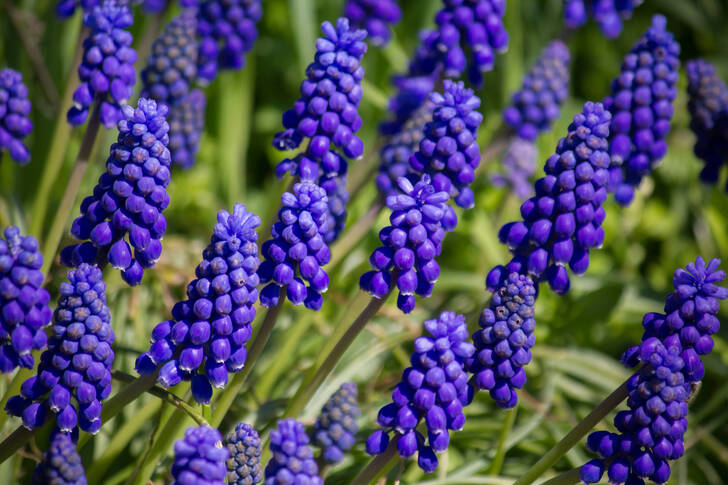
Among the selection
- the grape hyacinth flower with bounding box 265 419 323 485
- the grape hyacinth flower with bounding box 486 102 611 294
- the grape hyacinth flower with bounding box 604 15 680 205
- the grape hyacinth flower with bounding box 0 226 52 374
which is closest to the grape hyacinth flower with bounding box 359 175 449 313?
the grape hyacinth flower with bounding box 486 102 611 294

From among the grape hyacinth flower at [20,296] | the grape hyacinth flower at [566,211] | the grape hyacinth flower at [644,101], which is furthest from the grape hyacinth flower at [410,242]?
the grape hyacinth flower at [644,101]

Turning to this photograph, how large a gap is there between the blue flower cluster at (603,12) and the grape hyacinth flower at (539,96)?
22cm

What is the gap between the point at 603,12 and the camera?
14.5 feet

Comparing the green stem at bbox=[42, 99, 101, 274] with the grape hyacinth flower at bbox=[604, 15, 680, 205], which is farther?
the grape hyacinth flower at bbox=[604, 15, 680, 205]

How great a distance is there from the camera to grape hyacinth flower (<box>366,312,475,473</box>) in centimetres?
257

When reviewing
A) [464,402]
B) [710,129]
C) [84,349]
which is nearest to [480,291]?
[710,129]

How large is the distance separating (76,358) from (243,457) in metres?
0.62

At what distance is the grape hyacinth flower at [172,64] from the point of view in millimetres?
3980

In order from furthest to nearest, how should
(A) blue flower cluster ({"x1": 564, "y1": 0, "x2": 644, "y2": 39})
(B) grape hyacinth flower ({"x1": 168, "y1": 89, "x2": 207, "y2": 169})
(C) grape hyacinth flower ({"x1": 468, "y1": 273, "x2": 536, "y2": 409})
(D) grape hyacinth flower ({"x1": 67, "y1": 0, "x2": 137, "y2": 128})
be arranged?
1. (A) blue flower cluster ({"x1": 564, "y1": 0, "x2": 644, "y2": 39})
2. (B) grape hyacinth flower ({"x1": 168, "y1": 89, "x2": 207, "y2": 169})
3. (D) grape hyacinth flower ({"x1": 67, "y1": 0, "x2": 137, "y2": 128})
4. (C) grape hyacinth flower ({"x1": 468, "y1": 273, "x2": 536, "y2": 409})

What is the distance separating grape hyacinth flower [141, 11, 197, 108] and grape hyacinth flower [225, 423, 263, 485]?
2.04 metres

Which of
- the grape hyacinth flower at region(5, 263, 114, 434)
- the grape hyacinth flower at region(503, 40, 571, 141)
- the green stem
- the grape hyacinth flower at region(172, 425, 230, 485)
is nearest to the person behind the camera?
the grape hyacinth flower at region(172, 425, 230, 485)

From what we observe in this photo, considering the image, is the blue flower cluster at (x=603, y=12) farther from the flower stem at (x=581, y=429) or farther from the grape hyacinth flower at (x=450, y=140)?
the flower stem at (x=581, y=429)

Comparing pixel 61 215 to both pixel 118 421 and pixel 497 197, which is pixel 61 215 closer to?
pixel 118 421

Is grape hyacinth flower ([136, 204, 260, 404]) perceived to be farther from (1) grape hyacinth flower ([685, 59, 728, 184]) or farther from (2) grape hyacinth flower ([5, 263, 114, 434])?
(1) grape hyacinth flower ([685, 59, 728, 184])
